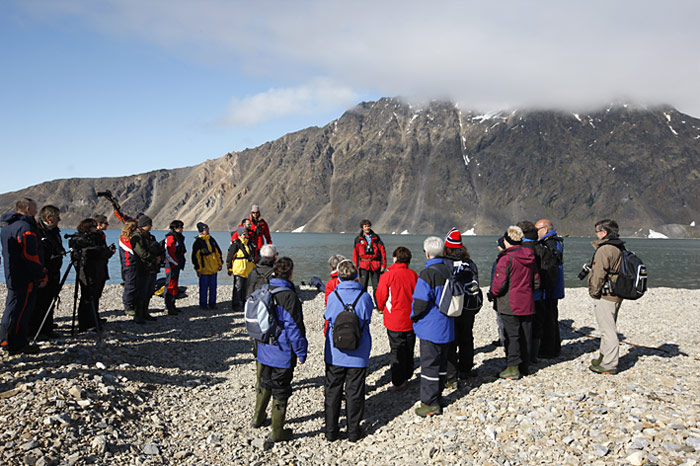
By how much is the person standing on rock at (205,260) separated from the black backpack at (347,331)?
8.58 meters

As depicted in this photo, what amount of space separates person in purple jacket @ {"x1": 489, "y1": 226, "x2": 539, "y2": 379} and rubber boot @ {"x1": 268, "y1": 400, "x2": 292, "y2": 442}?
3.65m

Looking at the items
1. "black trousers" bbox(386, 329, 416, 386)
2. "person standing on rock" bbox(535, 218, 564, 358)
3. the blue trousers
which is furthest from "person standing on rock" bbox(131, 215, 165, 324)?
"person standing on rock" bbox(535, 218, 564, 358)

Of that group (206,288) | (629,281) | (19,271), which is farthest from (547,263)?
(206,288)

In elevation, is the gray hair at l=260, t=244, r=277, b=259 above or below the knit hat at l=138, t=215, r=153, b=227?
below

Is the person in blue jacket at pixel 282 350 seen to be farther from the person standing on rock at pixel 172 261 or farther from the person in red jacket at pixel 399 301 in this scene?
the person standing on rock at pixel 172 261

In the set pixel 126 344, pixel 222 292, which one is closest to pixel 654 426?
pixel 126 344

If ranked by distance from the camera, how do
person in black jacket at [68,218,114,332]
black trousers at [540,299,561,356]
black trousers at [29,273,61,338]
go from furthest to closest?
person in black jacket at [68,218,114,332] < black trousers at [29,273,61,338] < black trousers at [540,299,561,356]

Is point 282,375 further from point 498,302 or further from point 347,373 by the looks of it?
point 498,302

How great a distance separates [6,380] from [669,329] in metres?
14.3

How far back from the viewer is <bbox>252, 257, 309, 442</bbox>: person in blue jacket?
5.61m

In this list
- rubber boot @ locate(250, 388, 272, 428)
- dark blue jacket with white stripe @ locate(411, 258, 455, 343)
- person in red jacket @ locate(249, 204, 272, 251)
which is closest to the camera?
rubber boot @ locate(250, 388, 272, 428)

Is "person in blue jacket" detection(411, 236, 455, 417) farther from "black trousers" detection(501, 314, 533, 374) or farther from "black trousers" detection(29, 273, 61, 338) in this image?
"black trousers" detection(29, 273, 61, 338)

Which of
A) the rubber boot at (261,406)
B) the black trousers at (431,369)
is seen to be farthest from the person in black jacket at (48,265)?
the black trousers at (431,369)

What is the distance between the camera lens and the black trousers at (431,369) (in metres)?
6.19
